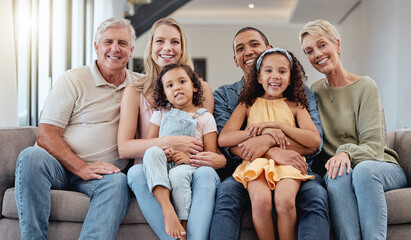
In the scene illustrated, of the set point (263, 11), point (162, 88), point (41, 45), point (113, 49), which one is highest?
point (263, 11)

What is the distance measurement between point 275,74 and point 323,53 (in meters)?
0.32

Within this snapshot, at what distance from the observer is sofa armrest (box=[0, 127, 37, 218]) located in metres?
1.75

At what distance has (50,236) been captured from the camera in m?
1.65

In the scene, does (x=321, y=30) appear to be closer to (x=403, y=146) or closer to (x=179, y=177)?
(x=403, y=146)

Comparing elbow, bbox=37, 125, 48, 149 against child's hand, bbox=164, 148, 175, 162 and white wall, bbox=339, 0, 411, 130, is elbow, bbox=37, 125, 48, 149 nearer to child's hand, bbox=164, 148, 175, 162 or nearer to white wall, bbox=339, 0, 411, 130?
child's hand, bbox=164, 148, 175, 162

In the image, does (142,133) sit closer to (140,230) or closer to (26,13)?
(140,230)

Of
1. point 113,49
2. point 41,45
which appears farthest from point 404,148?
point 41,45

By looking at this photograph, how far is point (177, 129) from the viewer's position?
1839mm

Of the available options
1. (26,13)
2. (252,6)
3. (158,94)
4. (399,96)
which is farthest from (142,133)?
(252,6)

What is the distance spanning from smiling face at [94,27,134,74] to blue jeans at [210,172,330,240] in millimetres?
879

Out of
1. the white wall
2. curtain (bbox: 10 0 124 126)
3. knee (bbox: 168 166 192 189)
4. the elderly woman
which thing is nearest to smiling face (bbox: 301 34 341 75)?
the elderly woman

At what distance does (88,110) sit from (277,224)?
1064 mm

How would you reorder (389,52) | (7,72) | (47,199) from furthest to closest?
(389,52)
(7,72)
(47,199)

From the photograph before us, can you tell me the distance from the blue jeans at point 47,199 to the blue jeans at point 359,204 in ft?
2.75
